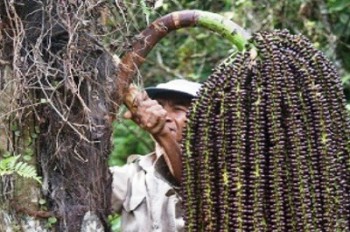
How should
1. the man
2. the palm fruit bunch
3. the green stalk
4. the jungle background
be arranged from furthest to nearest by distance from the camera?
1. the jungle background
2. the man
3. the green stalk
4. the palm fruit bunch

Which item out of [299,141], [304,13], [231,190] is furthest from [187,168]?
[304,13]

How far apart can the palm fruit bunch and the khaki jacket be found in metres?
0.76

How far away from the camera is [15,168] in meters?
2.18

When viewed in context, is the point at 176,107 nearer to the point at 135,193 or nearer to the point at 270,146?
the point at 135,193

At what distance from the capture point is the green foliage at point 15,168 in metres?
2.18

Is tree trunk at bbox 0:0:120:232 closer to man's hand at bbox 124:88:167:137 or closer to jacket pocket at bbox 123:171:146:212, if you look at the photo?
man's hand at bbox 124:88:167:137

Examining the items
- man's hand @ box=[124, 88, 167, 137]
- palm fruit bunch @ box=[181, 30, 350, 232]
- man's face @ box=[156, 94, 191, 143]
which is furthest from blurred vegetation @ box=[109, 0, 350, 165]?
palm fruit bunch @ box=[181, 30, 350, 232]

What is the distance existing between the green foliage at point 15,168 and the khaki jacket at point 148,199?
0.79 metres

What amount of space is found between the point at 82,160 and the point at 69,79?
8.7 inches

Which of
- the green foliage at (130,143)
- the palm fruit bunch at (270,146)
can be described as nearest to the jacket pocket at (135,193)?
the palm fruit bunch at (270,146)

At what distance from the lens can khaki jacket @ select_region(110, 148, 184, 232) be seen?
3014 millimetres

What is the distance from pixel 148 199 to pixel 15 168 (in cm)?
91

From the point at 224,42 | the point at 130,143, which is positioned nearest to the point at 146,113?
the point at 130,143

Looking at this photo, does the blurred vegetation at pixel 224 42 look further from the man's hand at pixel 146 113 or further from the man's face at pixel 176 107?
the man's hand at pixel 146 113
